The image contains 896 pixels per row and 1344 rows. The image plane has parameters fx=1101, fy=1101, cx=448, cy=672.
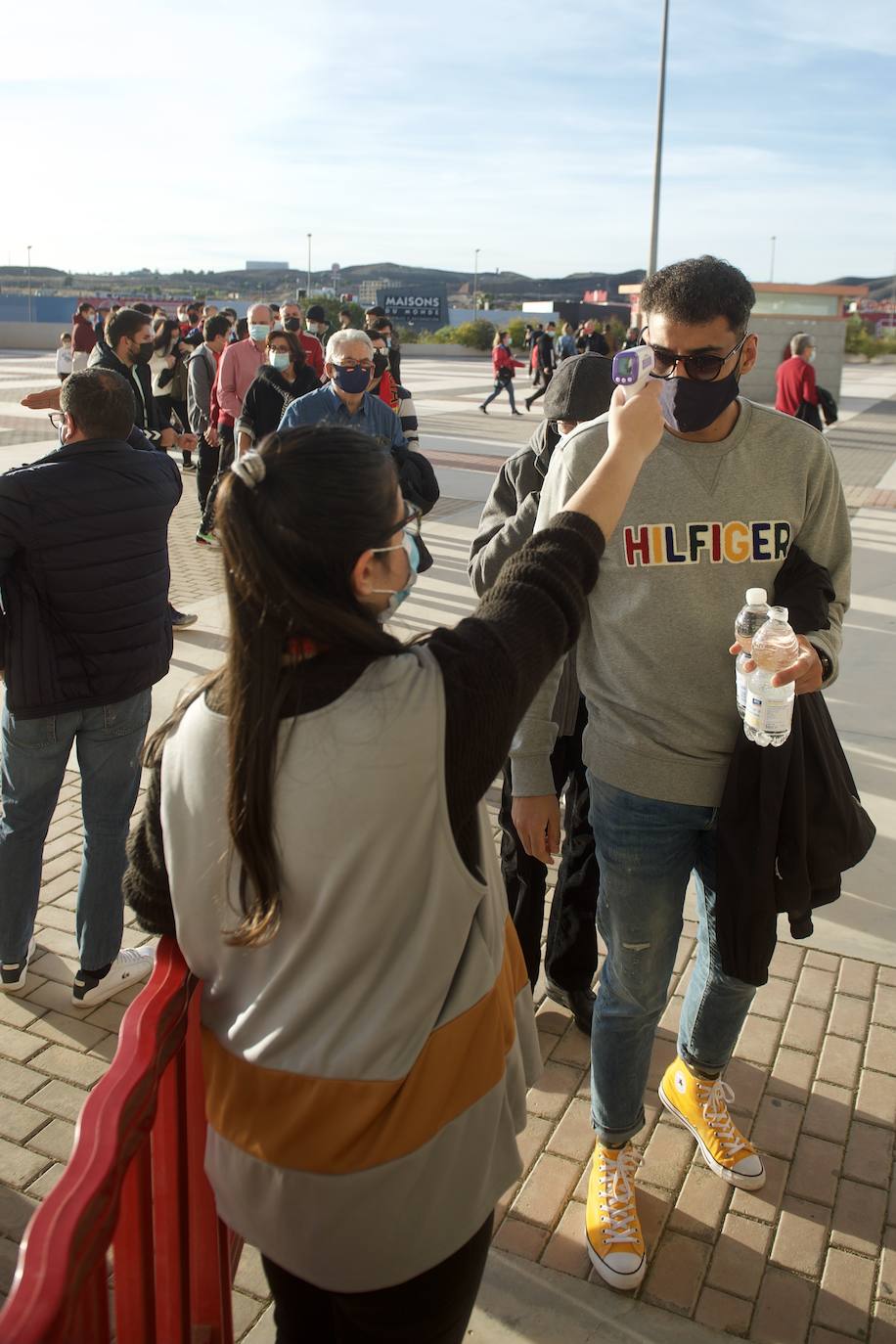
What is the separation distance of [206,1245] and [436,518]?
9.10m

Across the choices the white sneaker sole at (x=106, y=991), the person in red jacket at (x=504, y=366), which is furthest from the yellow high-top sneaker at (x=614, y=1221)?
the person in red jacket at (x=504, y=366)

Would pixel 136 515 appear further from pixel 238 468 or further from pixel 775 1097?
pixel 775 1097

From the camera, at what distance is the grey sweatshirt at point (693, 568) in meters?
2.33

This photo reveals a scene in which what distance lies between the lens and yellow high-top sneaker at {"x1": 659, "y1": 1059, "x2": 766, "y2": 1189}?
2775 millimetres

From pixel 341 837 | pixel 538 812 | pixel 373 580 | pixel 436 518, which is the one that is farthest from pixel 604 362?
pixel 436 518

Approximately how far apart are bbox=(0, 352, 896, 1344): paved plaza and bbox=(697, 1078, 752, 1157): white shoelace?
0.10 m

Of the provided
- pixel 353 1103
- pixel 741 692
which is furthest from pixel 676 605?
pixel 353 1103

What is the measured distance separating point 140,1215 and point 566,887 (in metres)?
1.95

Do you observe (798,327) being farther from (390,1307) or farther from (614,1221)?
(390,1307)

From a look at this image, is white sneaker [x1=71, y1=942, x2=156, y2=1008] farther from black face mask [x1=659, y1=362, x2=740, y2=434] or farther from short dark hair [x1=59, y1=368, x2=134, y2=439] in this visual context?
black face mask [x1=659, y1=362, x2=740, y2=434]

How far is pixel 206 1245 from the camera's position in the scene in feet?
6.41

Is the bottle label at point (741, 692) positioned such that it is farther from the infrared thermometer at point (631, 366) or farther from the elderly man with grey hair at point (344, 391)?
the elderly man with grey hair at point (344, 391)

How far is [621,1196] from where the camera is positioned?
2.59 meters

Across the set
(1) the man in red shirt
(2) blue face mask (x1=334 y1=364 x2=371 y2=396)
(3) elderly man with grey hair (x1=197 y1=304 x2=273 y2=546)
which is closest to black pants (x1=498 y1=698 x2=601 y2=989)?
(2) blue face mask (x1=334 y1=364 x2=371 y2=396)
